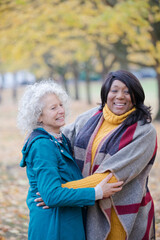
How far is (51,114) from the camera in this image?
228cm

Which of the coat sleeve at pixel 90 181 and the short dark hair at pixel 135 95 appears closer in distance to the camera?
the coat sleeve at pixel 90 181

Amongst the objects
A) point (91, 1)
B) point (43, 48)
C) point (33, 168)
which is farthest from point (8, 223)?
point (43, 48)

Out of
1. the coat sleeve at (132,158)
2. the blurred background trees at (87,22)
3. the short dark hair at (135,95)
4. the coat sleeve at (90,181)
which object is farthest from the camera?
the blurred background trees at (87,22)

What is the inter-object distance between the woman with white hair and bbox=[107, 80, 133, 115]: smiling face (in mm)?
447

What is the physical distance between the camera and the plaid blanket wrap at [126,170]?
7.75 feet

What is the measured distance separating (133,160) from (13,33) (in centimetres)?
897

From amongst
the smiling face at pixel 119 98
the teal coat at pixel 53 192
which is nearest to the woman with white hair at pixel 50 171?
the teal coat at pixel 53 192

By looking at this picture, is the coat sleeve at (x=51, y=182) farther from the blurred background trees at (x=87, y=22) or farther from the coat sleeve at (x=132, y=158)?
the blurred background trees at (x=87, y=22)

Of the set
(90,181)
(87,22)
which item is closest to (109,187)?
(90,181)

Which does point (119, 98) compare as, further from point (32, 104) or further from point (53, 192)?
point (53, 192)

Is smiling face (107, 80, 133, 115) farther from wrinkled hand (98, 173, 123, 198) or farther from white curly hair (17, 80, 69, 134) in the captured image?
wrinkled hand (98, 173, 123, 198)

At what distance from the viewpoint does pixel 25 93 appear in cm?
236

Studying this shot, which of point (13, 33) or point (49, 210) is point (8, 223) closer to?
point (49, 210)

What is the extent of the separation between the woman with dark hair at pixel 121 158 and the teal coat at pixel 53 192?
0.47ft
